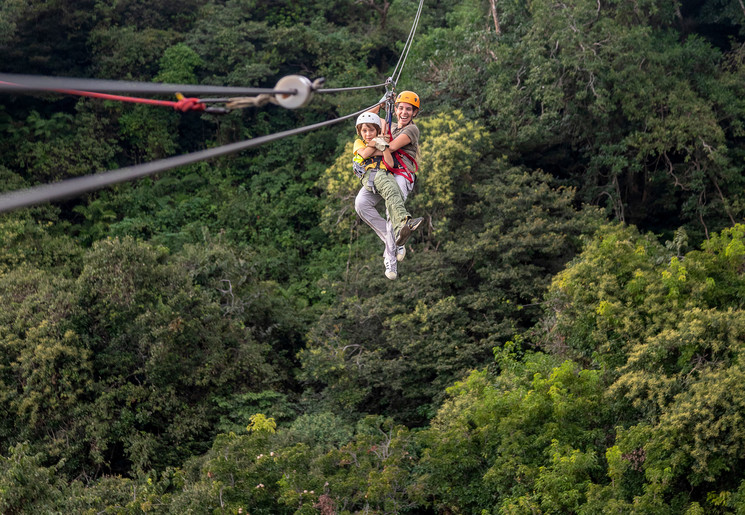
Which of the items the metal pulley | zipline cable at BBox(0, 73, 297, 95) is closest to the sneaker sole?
the metal pulley

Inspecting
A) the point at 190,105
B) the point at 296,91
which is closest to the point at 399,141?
the point at 296,91

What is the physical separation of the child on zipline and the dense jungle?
5131 millimetres

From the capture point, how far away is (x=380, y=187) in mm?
8336

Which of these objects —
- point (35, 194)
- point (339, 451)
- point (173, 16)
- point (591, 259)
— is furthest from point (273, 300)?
point (35, 194)

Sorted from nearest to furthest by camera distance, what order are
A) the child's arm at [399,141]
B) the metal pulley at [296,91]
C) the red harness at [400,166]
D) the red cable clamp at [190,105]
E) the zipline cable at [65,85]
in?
the zipline cable at [65,85] < the red cable clamp at [190,105] < the metal pulley at [296,91] < the child's arm at [399,141] < the red harness at [400,166]

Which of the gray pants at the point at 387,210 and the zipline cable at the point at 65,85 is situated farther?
the gray pants at the point at 387,210

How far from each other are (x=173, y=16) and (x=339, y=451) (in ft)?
53.5

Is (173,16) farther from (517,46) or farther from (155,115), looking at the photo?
(517,46)

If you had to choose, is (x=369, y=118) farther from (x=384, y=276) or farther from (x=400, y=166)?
(x=384, y=276)

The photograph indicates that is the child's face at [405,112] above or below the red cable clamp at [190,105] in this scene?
above

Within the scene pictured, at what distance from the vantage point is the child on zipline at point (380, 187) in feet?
26.5

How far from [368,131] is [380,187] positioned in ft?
1.85

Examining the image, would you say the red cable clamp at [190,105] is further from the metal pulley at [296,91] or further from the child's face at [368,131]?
the child's face at [368,131]

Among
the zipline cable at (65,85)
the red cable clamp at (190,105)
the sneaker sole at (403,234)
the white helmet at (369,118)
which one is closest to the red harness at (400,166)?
the white helmet at (369,118)
